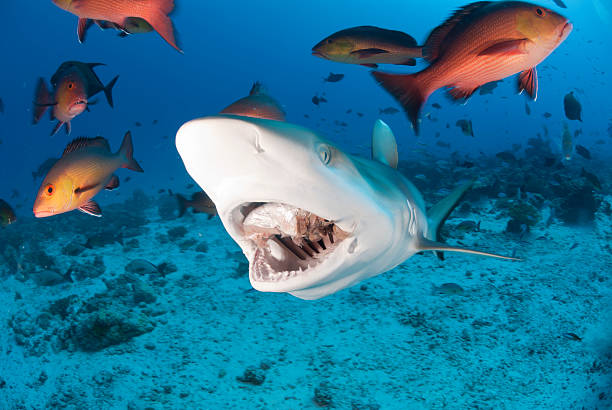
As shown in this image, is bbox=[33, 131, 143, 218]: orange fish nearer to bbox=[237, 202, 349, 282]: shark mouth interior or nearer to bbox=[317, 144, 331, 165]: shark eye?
bbox=[237, 202, 349, 282]: shark mouth interior

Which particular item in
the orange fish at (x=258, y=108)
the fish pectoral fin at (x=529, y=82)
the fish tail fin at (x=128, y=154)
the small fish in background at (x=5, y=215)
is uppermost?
the fish pectoral fin at (x=529, y=82)

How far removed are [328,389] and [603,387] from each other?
324 centimetres

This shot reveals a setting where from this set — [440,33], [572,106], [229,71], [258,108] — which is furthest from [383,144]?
[229,71]

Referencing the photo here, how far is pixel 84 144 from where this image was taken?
2.74 m

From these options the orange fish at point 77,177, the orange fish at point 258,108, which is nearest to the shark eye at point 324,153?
the orange fish at point 258,108

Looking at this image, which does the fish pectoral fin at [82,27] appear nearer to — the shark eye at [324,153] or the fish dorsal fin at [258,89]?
the fish dorsal fin at [258,89]

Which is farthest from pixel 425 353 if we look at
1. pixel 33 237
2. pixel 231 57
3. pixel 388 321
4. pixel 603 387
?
pixel 231 57

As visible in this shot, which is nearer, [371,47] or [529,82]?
[529,82]

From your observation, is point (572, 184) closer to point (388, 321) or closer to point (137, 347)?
point (388, 321)

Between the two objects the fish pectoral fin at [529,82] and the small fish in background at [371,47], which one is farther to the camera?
the small fish in background at [371,47]

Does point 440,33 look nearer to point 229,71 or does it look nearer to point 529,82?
point 529,82

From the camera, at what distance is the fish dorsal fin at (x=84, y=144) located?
265 cm

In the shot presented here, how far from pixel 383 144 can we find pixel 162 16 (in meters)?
Result: 1.94

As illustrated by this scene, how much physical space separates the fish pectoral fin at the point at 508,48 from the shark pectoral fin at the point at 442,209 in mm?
885
